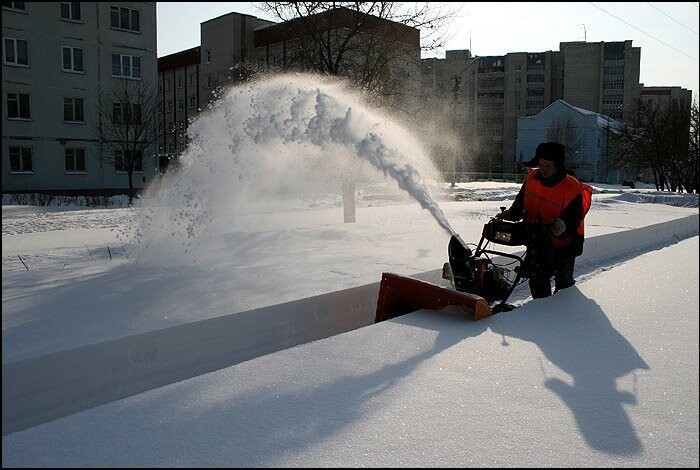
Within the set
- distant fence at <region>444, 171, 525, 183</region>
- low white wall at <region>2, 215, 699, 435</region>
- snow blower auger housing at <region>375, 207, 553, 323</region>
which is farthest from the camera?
distant fence at <region>444, 171, 525, 183</region>

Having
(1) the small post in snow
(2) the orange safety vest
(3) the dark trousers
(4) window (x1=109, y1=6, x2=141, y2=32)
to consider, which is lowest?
(3) the dark trousers

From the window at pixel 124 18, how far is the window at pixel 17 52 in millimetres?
4069

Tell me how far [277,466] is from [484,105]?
92.1 meters

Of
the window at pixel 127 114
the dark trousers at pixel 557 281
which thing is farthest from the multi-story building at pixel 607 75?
the dark trousers at pixel 557 281

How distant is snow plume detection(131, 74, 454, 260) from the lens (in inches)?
254

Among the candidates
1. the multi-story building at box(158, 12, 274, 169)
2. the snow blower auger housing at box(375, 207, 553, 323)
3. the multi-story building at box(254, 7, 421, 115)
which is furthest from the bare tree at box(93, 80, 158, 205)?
the snow blower auger housing at box(375, 207, 553, 323)

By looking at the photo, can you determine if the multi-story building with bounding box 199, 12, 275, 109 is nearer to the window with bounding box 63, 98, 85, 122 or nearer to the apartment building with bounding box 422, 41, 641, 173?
the window with bounding box 63, 98, 85, 122

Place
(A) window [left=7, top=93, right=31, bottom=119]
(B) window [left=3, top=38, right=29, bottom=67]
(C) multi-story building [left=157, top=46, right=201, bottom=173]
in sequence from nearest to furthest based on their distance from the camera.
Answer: (B) window [left=3, top=38, right=29, bottom=67] → (A) window [left=7, top=93, right=31, bottom=119] → (C) multi-story building [left=157, top=46, right=201, bottom=173]

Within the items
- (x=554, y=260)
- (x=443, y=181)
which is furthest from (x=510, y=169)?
(x=554, y=260)

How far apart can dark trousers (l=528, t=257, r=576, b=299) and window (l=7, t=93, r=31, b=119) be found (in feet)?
83.4

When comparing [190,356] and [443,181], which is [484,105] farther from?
[190,356]

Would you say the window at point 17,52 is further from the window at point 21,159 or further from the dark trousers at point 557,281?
the dark trousers at point 557,281

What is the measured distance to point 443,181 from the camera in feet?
108

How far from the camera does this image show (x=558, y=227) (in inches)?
184
